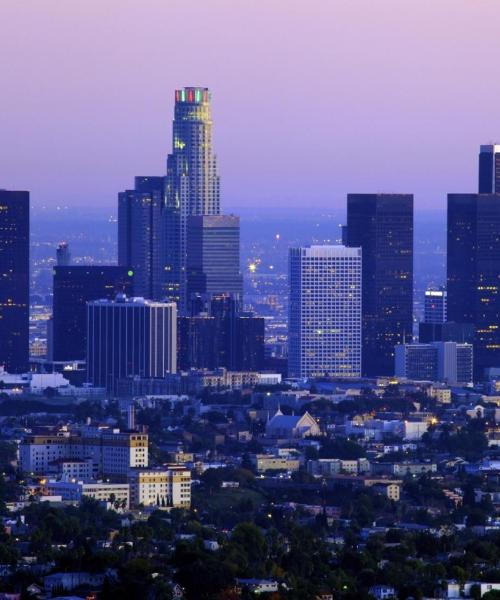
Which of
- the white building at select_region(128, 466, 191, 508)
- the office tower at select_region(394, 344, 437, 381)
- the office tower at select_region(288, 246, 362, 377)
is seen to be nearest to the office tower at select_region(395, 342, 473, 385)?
the office tower at select_region(394, 344, 437, 381)

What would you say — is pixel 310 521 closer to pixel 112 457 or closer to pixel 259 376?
pixel 112 457

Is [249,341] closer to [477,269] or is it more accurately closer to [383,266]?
[383,266]

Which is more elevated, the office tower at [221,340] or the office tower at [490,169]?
the office tower at [490,169]

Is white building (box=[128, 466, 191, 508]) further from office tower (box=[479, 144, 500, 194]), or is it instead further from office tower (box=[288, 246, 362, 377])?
office tower (box=[479, 144, 500, 194])

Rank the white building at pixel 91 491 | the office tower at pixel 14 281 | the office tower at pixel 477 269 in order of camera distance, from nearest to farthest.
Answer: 1. the white building at pixel 91 491
2. the office tower at pixel 14 281
3. the office tower at pixel 477 269

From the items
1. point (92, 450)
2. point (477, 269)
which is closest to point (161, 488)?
point (92, 450)

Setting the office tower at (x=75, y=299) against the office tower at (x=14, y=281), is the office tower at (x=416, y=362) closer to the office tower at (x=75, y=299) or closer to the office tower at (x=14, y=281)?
the office tower at (x=75, y=299)

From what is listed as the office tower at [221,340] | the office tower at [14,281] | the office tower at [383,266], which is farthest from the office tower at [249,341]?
the office tower at [14,281]
